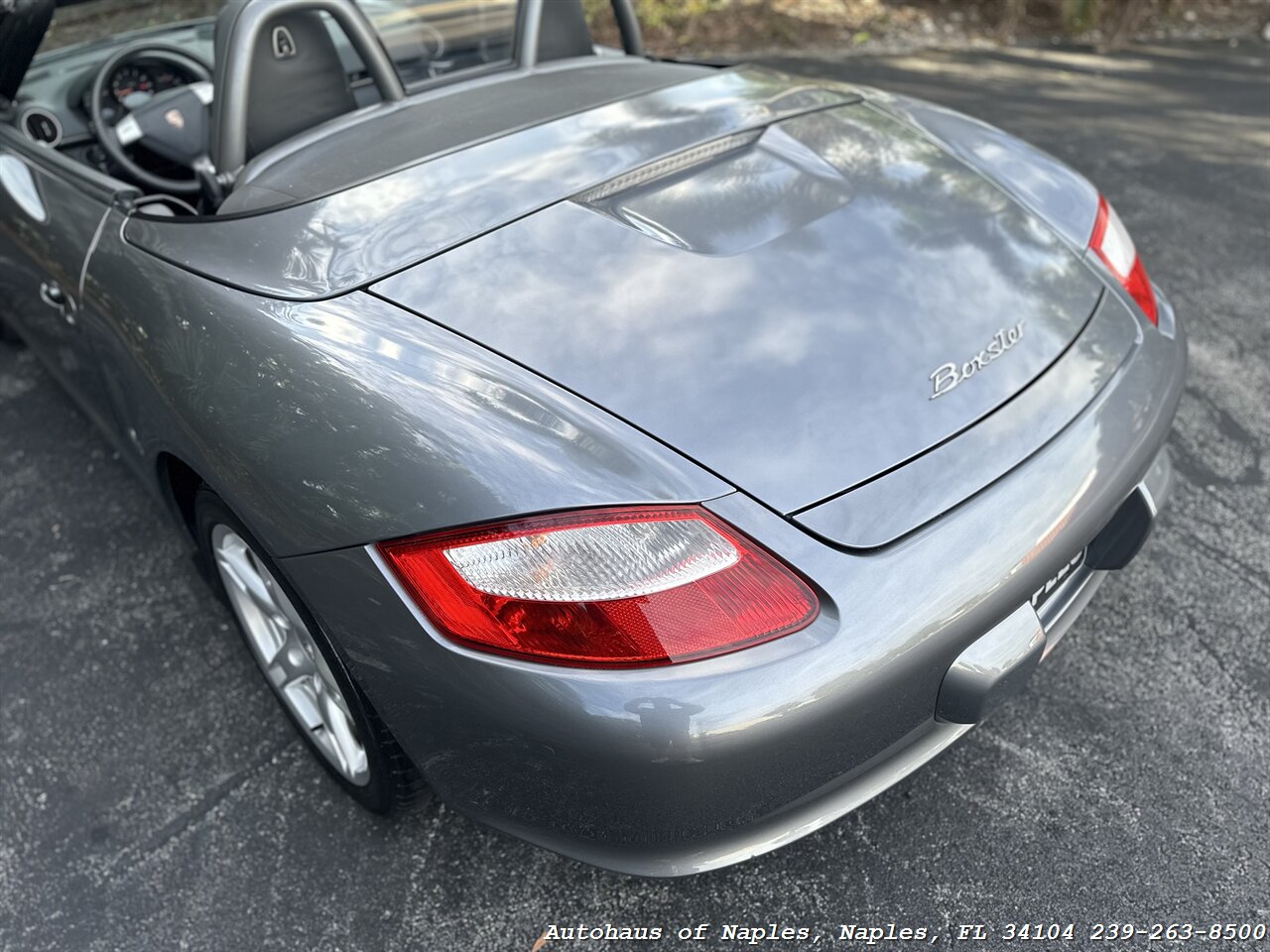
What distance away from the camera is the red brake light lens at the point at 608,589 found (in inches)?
54.3

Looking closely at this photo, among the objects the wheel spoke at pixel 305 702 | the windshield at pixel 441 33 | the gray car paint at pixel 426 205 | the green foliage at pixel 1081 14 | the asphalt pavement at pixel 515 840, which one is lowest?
the asphalt pavement at pixel 515 840

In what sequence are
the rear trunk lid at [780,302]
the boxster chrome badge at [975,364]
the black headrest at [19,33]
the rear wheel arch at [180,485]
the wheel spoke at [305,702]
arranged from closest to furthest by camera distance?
the rear trunk lid at [780,302] → the boxster chrome badge at [975,364] → the rear wheel arch at [180,485] → the wheel spoke at [305,702] → the black headrest at [19,33]

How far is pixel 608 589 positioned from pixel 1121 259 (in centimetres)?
153

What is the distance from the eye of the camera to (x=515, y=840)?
5.74 ft

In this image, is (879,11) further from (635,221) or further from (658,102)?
(635,221)

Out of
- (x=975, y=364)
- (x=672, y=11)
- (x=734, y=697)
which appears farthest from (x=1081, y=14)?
(x=734, y=697)

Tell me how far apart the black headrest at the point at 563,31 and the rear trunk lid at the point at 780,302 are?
89cm

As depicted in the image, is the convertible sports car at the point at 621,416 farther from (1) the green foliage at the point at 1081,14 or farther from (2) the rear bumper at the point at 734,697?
(1) the green foliage at the point at 1081,14

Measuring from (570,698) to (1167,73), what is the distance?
6592mm

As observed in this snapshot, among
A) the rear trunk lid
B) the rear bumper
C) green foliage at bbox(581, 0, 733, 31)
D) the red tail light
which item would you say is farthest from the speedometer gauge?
green foliage at bbox(581, 0, 733, 31)

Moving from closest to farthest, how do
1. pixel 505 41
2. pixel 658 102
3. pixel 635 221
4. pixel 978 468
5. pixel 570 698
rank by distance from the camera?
pixel 570 698 → pixel 978 468 → pixel 635 221 → pixel 658 102 → pixel 505 41

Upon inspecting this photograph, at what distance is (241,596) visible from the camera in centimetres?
216

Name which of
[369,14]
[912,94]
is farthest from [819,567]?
[912,94]

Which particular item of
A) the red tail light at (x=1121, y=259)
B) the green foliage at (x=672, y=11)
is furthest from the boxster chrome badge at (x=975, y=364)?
the green foliage at (x=672, y=11)
